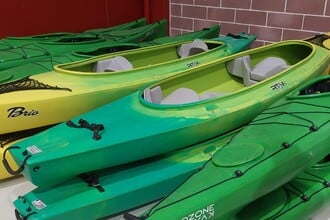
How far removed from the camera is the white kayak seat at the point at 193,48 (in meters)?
1.57

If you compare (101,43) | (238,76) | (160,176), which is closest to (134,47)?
(101,43)

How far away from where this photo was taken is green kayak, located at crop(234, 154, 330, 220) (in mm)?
857

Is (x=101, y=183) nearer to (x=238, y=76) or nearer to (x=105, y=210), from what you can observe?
(x=105, y=210)

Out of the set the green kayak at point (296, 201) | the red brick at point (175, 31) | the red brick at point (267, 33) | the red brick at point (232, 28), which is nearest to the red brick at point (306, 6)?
the red brick at point (267, 33)

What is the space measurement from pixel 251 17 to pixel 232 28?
0.45 ft

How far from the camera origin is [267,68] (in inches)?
53.8

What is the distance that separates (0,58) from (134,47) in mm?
529

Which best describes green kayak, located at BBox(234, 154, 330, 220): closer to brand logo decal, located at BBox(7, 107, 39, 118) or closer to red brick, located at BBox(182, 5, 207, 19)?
brand logo decal, located at BBox(7, 107, 39, 118)

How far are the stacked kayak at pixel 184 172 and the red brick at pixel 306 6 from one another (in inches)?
30.2

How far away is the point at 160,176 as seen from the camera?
961 mm

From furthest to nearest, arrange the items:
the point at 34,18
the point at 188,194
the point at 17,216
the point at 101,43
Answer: the point at 34,18, the point at 101,43, the point at 17,216, the point at 188,194

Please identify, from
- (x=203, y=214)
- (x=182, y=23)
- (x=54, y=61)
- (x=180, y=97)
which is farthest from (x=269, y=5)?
(x=203, y=214)

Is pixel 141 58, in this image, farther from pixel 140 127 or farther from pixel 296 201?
pixel 296 201

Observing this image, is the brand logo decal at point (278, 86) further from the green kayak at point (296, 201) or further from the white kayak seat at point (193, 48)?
the white kayak seat at point (193, 48)
